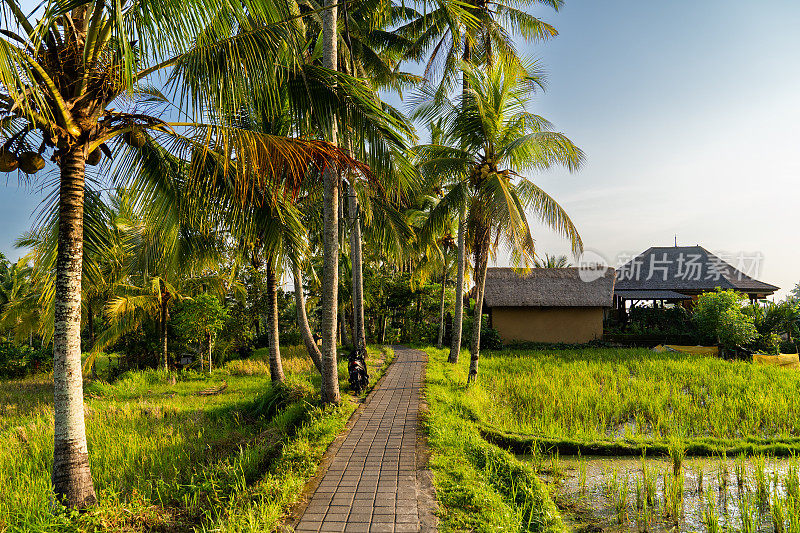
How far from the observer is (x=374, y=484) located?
419 cm

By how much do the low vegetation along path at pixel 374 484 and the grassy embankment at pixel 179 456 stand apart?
27 cm

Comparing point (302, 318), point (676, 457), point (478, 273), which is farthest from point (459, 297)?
point (676, 457)

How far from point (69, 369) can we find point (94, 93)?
7.81 feet

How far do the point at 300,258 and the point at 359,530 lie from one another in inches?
162

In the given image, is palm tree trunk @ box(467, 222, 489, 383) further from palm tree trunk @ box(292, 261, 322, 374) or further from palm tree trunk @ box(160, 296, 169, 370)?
palm tree trunk @ box(160, 296, 169, 370)

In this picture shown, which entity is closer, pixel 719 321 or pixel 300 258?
pixel 300 258

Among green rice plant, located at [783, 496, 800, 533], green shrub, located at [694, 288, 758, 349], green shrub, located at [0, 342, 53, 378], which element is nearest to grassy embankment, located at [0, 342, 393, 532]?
green rice plant, located at [783, 496, 800, 533]

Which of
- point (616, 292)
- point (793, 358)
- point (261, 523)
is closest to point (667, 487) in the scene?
point (261, 523)

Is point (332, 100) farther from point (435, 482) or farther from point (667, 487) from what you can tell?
point (667, 487)

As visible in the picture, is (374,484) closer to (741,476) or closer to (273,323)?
(741,476)

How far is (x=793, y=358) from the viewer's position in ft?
46.6

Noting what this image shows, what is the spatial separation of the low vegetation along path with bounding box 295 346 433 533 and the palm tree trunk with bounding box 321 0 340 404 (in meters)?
0.79

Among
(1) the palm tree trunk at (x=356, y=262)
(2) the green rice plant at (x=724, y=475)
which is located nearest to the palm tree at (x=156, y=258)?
(1) the palm tree trunk at (x=356, y=262)

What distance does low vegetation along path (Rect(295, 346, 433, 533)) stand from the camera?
348 cm
